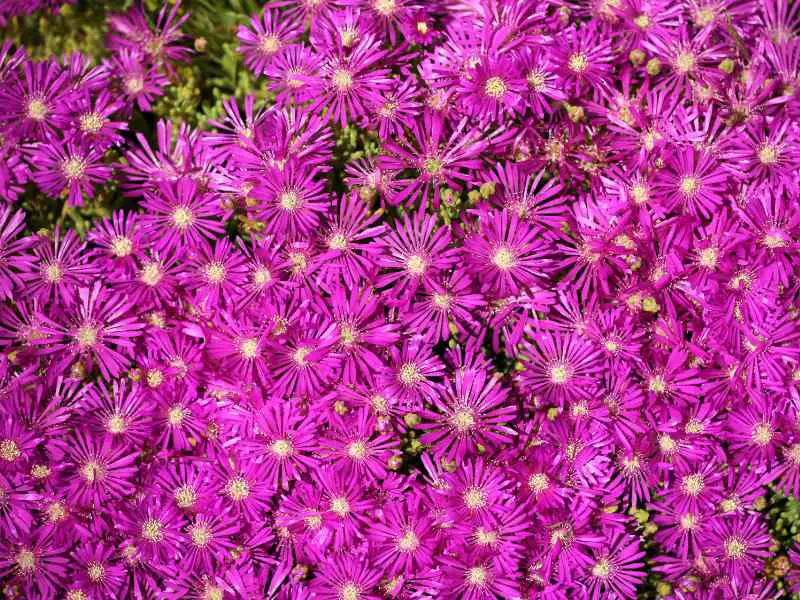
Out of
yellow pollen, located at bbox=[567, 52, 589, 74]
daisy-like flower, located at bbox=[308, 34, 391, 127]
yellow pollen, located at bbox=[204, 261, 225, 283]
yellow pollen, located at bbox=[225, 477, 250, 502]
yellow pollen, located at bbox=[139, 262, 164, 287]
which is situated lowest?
yellow pollen, located at bbox=[225, 477, 250, 502]

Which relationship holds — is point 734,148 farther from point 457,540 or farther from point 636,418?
point 457,540

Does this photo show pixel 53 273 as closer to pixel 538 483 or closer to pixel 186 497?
pixel 186 497

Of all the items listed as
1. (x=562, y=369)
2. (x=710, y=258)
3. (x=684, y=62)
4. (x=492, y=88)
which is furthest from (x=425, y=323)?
→ (x=684, y=62)

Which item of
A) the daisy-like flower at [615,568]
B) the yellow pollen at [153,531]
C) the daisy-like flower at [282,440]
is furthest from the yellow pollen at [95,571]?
the daisy-like flower at [615,568]

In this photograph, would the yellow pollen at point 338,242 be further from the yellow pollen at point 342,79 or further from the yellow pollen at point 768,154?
the yellow pollen at point 768,154

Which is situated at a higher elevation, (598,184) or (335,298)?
(598,184)

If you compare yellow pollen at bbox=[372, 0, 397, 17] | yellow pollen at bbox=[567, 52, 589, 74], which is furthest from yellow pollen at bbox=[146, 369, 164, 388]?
yellow pollen at bbox=[567, 52, 589, 74]

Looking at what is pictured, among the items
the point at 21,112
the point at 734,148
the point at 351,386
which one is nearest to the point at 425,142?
the point at 351,386

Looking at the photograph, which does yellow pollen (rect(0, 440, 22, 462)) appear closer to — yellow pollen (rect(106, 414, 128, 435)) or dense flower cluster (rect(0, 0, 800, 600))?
dense flower cluster (rect(0, 0, 800, 600))
